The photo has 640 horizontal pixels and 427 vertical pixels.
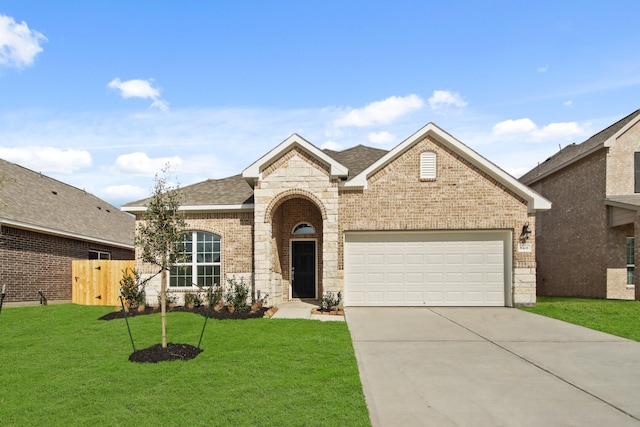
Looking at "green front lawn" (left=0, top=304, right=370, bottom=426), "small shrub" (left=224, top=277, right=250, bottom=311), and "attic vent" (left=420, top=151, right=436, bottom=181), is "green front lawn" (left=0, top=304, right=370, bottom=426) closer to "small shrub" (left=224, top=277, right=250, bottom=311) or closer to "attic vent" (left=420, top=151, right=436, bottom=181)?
"small shrub" (left=224, top=277, right=250, bottom=311)

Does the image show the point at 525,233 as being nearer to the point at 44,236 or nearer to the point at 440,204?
the point at 440,204

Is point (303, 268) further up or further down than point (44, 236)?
further down

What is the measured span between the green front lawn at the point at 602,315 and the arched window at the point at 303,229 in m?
7.70

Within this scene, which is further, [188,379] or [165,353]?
[165,353]

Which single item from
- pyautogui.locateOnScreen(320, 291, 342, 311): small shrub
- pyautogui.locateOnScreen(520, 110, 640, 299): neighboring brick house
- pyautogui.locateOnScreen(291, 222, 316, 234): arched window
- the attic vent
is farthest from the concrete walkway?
pyautogui.locateOnScreen(520, 110, 640, 299): neighboring brick house

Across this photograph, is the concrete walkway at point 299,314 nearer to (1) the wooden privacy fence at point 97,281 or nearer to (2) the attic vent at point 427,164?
(2) the attic vent at point 427,164

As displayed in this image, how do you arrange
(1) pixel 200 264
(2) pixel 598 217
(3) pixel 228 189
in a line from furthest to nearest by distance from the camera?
(2) pixel 598 217
(3) pixel 228 189
(1) pixel 200 264

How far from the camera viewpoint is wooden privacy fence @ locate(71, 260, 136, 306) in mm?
15461

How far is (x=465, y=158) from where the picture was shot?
13672 millimetres

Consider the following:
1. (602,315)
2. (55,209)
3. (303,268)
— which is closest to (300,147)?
(303,268)

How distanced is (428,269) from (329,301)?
378 cm

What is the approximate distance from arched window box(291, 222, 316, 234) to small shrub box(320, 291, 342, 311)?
302cm

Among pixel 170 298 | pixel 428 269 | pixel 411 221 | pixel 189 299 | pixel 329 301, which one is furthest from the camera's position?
pixel 170 298

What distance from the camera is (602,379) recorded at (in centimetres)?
623
